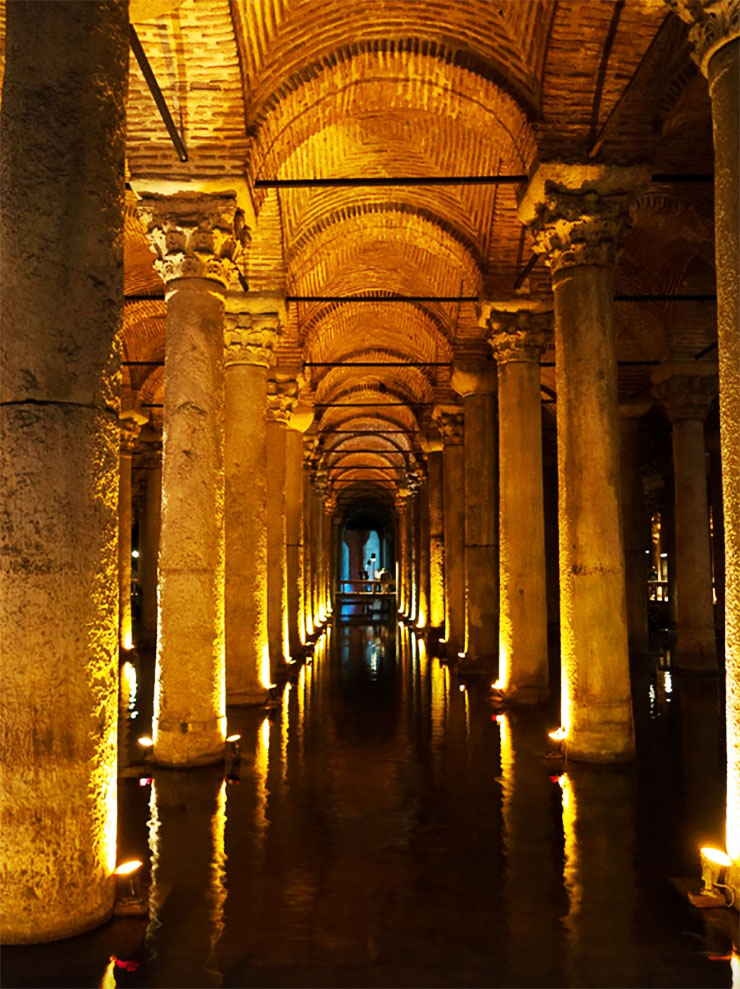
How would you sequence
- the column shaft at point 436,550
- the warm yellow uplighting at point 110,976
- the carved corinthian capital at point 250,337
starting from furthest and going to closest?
the column shaft at point 436,550 < the carved corinthian capital at point 250,337 < the warm yellow uplighting at point 110,976

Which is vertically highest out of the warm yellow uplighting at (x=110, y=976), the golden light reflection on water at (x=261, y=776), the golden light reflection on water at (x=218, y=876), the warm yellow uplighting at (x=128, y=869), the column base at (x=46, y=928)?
the warm yellow uplighting at (x=128, y=869)

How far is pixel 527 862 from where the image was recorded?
16.7ft

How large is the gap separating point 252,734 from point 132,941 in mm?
5447

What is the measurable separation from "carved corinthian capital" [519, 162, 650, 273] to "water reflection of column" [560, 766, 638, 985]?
4.51 meters

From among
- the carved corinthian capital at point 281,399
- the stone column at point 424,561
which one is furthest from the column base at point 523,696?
the stone column at point 424,561

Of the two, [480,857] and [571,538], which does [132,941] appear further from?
[571,538]

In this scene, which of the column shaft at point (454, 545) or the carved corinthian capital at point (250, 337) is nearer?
the carved corinthian capital at point (250, 337)

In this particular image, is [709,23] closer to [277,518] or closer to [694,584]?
[277,518]

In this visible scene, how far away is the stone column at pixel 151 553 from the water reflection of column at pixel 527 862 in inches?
496

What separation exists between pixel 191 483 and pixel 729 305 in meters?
4.70

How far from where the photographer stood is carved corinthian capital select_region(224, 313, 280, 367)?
10.6m

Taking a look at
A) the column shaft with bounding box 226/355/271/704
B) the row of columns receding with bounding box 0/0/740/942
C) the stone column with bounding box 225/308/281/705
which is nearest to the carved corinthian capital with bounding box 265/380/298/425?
the stone column with bounding box 225/308/281/705

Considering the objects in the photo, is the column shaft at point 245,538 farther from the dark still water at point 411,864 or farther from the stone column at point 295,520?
the stone column at point 295,520

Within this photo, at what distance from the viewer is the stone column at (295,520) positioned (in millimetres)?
16469
